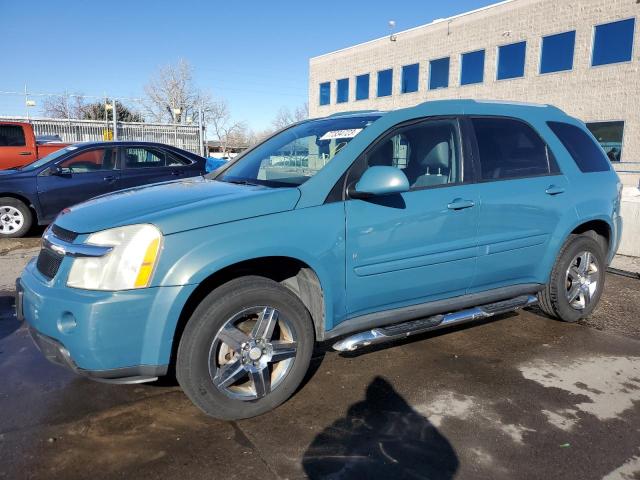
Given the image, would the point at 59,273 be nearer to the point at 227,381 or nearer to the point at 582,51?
the point at 227,381

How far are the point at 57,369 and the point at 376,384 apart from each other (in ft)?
7.50

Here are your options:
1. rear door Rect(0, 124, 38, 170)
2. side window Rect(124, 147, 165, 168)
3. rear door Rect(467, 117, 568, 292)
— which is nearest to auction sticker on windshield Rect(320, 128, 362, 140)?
rear door Rect(467, 117, 568, 292)

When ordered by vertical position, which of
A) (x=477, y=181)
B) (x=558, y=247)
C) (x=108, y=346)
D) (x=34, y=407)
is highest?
(x=477, y=181)

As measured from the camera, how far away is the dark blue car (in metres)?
8.33

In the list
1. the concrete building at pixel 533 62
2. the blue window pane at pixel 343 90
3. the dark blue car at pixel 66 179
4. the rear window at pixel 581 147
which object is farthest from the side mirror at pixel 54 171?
the blue window pane at pixel 343 90

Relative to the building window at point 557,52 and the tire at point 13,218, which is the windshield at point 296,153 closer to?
the tire at point 13,218

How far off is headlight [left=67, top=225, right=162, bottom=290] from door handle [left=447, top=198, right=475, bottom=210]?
196cm

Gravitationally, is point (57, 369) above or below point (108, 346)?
below

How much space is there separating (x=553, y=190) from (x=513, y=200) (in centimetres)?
50

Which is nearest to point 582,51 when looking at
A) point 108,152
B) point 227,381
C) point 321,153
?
point 108,152

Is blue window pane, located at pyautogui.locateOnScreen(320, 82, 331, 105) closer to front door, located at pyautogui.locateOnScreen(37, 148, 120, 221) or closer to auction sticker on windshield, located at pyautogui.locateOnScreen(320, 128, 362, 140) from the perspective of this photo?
front door, located at pyautogui.locateOnScreen(37, 148, 120, 221)

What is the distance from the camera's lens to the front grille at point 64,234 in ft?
9.33

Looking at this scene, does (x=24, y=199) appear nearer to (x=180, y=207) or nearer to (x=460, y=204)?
(x=180, y=207)

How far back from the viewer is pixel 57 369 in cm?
373
